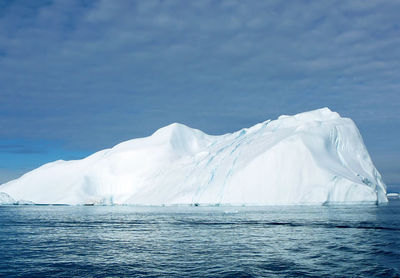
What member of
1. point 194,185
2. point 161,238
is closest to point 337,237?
point 161,238

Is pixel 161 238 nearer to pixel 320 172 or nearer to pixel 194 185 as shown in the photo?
pixel 320 172

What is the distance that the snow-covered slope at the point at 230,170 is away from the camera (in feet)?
185

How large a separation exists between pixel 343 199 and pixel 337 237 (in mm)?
32826

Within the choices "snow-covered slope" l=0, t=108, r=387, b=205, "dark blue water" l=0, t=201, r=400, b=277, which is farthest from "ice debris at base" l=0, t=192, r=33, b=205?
"dark blue water" l=0, t=201, r=400, b=277

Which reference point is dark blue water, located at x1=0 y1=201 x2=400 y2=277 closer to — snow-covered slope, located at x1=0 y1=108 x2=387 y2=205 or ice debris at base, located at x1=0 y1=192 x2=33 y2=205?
snow-covered slope, located at x1=0 y1=108 x2=387 y2=205

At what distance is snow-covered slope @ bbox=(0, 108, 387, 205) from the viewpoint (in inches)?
2216

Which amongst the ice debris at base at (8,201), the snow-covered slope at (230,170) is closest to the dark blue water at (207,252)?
the snow-covered slope at (230,170)

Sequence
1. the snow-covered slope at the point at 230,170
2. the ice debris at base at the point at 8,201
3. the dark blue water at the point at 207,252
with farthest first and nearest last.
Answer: the ice debris at base at the point at 8,201
the snow-covered slope at the point at 230,170
the dark blue water at the point at 207,252

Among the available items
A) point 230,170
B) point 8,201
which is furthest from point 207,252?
point 8,201

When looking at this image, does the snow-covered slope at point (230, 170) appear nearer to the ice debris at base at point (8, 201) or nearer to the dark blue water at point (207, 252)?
the ice debris at base at point (8, 201)

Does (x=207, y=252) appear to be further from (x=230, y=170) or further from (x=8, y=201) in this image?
(x=8, y=201)

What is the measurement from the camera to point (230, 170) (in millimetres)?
64562

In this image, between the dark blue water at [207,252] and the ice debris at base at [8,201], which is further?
the ice debris at base at [8,201]

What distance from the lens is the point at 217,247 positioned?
2059cm
